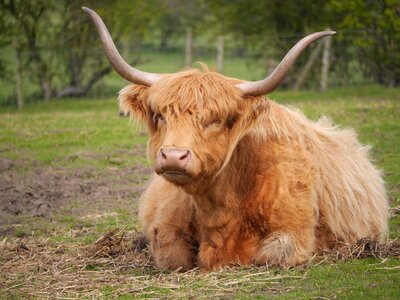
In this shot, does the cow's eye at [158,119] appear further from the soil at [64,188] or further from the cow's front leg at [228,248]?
the soil at [64,188]

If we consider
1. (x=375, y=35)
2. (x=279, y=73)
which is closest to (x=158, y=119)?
(x=279, y=73)

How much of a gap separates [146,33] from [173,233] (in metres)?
19.7

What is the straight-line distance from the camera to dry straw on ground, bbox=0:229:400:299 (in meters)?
5.42

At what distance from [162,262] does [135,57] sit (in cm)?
2093

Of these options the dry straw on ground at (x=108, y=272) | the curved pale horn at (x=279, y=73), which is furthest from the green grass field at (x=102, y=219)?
the curved pale horn at (x=279, y=73)

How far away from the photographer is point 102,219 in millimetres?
8242

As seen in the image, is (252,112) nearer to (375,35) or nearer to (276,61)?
(375,35)

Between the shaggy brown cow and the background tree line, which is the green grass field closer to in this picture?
the shaggy brown cow

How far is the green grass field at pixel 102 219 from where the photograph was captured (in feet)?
17.6

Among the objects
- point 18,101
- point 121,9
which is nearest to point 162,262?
point 18,101

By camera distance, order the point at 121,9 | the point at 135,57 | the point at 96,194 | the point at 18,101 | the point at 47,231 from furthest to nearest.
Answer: the point at 135,57 < the point at 121,9 < the point at 18,101 < the point at 96,194 < the point at 47,231

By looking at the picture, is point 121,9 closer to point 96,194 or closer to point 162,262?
point 96,194

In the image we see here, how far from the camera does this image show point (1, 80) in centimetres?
2216

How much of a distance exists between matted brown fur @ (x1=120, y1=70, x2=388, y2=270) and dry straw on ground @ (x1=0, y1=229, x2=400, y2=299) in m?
0.18
